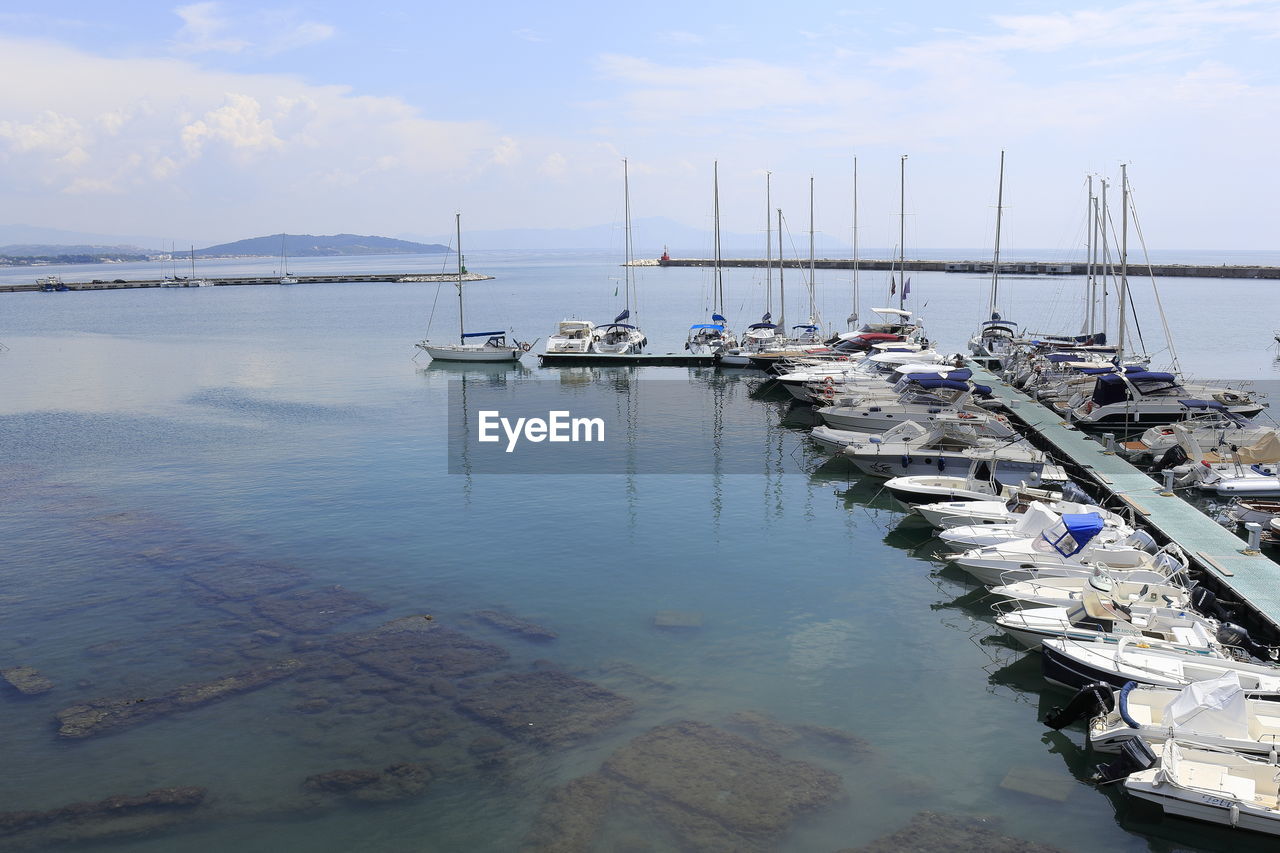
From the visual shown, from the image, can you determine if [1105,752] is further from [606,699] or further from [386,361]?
→ [386,361]

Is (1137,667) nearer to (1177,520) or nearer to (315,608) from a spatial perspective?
(1177,520)

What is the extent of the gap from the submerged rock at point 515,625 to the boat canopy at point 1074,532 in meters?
11.3

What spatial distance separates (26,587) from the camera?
22.5 meters

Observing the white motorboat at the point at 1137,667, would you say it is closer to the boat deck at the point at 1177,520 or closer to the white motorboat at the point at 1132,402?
the boat deck at the point at 1177,520

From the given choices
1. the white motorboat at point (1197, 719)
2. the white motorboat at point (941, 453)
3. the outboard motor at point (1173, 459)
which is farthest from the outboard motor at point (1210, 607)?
the outboard motor at point (1173, 459)

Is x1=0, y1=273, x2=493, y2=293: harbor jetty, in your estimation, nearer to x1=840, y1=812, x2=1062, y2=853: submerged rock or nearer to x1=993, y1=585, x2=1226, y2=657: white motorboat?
x1=993, y1=585, x2=1226, y2=657: white motorboat

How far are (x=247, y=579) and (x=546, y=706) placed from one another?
9972 millimetres

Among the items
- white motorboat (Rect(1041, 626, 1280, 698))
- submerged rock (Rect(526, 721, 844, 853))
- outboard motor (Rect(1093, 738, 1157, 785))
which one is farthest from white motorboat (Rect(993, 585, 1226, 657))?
submerged rock (Rect(526, 721, 844, 853))

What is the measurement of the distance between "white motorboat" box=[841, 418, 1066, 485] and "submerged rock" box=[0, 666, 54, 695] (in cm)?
2411

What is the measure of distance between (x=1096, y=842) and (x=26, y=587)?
22697 mm

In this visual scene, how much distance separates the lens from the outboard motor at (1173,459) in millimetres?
32000

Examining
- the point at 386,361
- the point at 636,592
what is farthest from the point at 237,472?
the point at 386,361

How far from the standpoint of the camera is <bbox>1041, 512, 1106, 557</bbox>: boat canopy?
21.1 metres

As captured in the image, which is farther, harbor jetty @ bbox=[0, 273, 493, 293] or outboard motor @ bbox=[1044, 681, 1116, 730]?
harbor jetty @ bbox=[0, 273, 493, 293]
